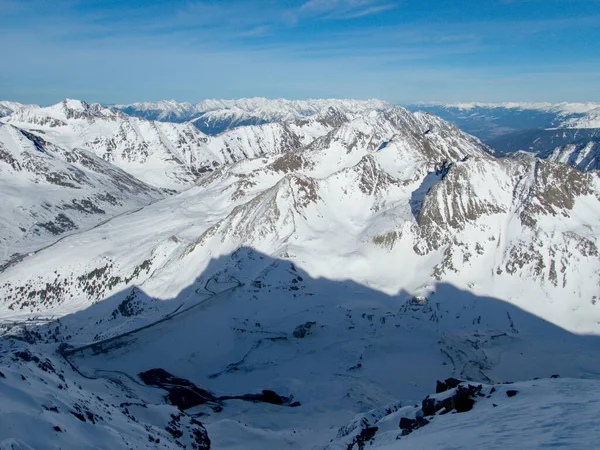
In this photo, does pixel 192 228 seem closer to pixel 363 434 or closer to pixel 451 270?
pixel 451 270

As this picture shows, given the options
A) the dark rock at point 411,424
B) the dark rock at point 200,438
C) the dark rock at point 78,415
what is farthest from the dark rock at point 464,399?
the dark rock at point 78,415

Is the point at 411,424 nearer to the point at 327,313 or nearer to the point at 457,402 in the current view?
the point at 457,402


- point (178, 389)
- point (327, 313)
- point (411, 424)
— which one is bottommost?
point (178, 389)

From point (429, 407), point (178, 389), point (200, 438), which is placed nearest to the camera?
point (429, 407)

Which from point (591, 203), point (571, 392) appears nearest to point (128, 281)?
point (571, 392)

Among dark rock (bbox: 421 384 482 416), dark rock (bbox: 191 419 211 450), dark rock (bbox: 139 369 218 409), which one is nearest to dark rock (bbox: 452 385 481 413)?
dark rock (bbox: 421 384 482 416)

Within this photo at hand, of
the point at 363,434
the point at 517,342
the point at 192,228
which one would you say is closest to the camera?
the point at 363,434

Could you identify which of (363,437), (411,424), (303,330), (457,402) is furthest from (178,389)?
(457,402)

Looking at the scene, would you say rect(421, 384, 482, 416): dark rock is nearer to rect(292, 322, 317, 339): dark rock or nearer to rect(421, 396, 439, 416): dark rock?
rect(421, 396, 439, 416): dark rock
